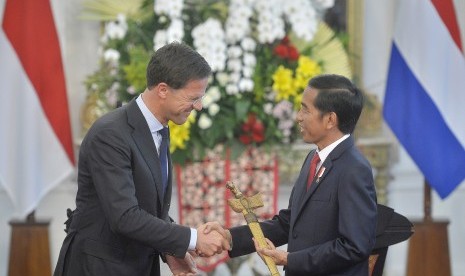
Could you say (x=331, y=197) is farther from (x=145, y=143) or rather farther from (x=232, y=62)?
(x=232, y=62)

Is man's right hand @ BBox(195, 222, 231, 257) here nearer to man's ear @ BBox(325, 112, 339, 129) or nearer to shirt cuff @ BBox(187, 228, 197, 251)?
shirt cuff @ BBox(187, 228, 197, 251)

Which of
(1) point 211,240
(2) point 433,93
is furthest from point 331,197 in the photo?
(2) point 433,93

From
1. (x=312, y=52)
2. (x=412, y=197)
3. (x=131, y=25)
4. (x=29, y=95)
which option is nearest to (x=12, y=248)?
(x=29, y=95)

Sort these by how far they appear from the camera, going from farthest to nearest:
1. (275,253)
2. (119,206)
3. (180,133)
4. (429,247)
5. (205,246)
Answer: (429,247), (180,133), (205,246), (275,253), (119,206)

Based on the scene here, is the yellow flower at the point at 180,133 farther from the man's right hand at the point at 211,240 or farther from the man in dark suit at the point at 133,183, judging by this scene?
the man in dark suit at the point at 133,183

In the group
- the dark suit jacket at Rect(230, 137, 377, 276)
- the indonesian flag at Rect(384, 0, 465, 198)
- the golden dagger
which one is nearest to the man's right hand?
the golden dagger

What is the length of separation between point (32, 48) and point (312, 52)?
176 cm

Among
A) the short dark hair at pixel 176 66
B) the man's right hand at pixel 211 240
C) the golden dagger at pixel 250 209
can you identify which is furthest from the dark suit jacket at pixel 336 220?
the short dark hair at pixel 176 66

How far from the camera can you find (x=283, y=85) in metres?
6.39

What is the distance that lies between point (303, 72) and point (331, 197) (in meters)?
2.86

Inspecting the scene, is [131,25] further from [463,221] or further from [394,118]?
[463,221]

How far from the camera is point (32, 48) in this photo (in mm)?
6422

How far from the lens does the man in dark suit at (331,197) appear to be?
358 centimetres

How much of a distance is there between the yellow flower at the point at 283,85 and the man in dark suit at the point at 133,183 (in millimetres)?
2604
